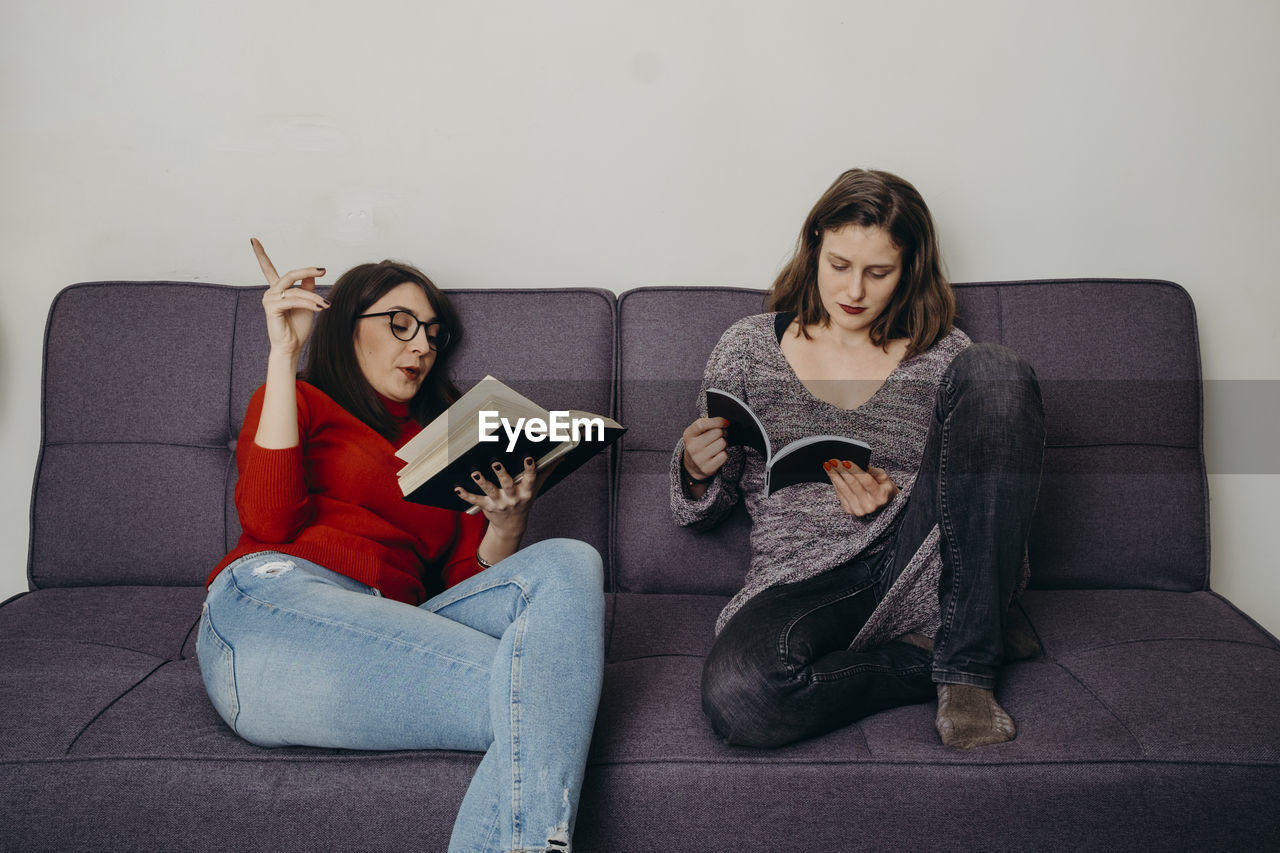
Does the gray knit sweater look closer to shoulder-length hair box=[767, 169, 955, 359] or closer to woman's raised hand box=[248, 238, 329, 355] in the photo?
shoulder-length hair box=[767, 169, 955, 359]

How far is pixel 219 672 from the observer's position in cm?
108

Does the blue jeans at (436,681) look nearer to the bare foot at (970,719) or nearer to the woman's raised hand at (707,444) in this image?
the woman's raised hand at (707,444)

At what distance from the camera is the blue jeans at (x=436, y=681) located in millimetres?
955

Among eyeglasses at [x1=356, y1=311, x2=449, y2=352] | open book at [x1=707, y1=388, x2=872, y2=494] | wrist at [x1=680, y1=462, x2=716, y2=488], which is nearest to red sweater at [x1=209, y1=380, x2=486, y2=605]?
eyeglasses at [x1=356, y1=311, x2=449, y2=352]

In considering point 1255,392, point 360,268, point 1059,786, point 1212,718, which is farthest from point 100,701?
point 1255,392

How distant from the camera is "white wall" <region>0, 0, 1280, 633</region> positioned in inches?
74.9

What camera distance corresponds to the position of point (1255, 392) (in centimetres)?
200

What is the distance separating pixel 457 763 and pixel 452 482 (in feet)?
1.24

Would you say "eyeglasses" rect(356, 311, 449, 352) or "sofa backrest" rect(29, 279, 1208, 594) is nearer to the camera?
"eyeglasses" rect(356, 311, 449, 352)

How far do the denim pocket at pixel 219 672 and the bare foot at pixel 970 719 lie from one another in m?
0.89

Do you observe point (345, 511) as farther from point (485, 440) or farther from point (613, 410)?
point (613, 410)

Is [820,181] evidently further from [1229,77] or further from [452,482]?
[452,482]

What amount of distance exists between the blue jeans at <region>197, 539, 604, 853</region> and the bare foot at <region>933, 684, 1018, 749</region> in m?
0.45

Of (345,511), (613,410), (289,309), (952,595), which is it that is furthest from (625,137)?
(952,595)
